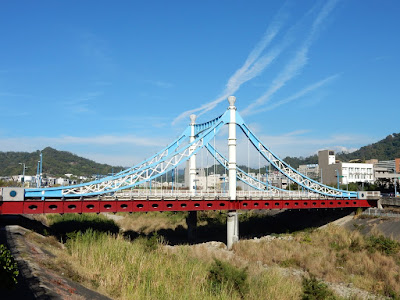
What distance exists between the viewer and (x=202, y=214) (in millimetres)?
61094

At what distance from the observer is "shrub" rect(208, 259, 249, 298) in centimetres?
2283

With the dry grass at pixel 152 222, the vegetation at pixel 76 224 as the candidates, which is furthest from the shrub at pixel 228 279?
the dry grass at pixel 152 222

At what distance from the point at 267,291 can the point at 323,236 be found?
25.0 meters

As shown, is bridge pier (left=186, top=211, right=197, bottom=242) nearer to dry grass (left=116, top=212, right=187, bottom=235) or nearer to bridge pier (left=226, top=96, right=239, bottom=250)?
bridge pier (left=226, top=96, right=239, bottom=250)

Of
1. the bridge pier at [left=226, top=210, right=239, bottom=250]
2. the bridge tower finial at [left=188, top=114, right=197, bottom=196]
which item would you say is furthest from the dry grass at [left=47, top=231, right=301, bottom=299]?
the bridge tower finial at [left=188, top=114, right=197, bottom=196]

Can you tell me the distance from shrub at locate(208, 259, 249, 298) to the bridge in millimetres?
14683

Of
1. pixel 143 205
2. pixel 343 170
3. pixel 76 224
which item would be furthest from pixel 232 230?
pixel 343 170

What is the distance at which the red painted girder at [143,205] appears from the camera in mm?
32469

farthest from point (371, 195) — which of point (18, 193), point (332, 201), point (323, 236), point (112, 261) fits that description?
point (18, 193)

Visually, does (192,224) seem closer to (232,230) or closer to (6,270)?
(232,230)

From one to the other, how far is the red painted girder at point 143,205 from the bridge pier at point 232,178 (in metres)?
1.31

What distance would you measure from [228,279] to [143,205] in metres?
16.3

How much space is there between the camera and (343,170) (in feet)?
319

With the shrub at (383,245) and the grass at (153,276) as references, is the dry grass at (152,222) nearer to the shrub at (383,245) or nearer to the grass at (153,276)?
the grass at (153,276)
